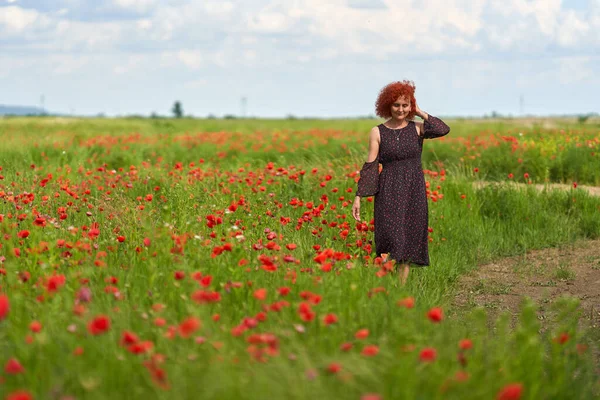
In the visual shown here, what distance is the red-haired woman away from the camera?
19.8ft

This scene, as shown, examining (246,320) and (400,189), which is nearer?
(246,320)

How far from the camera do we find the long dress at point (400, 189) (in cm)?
603

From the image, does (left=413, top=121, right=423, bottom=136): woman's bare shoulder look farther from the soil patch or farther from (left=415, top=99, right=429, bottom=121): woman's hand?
the soil patch

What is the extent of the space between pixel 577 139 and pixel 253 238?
11.0 meters

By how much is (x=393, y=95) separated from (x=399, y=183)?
0.70 m

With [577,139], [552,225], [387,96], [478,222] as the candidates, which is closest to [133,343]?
[387,96]

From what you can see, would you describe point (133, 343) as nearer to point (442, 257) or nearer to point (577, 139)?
point (442, 257)

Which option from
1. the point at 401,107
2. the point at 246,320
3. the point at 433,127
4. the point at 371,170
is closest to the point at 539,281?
the point at 433,127

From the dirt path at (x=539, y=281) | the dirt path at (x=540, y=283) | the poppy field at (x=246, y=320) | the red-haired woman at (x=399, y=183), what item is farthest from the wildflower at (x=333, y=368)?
the dirt path at (x=539, y=281)

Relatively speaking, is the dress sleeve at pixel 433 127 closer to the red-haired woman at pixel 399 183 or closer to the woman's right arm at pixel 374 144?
the red-haired woman at pixel 399 183

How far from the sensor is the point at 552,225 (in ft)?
30.1

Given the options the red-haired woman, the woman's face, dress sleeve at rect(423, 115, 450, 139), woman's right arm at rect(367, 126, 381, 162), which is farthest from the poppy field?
dress sleeve at rect(423, 115, 450, 139)

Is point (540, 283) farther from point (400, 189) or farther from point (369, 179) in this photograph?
point (369, 179)

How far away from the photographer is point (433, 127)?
603 centimetres
